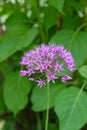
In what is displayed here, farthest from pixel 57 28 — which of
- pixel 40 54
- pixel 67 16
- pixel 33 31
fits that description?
pixel 40 54

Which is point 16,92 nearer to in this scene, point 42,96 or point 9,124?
point 42,96

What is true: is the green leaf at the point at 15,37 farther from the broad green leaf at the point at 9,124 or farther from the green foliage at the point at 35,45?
the broad green leaf at the point at 9,124

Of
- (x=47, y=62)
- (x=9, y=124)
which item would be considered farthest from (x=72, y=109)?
(x=9, y=124)

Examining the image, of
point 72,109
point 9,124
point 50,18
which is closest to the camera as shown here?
point 72,109

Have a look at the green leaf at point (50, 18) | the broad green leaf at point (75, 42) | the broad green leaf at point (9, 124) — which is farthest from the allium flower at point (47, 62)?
the broad green leaf at point (9, 124)

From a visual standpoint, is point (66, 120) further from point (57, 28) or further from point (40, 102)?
point (57, 28)
